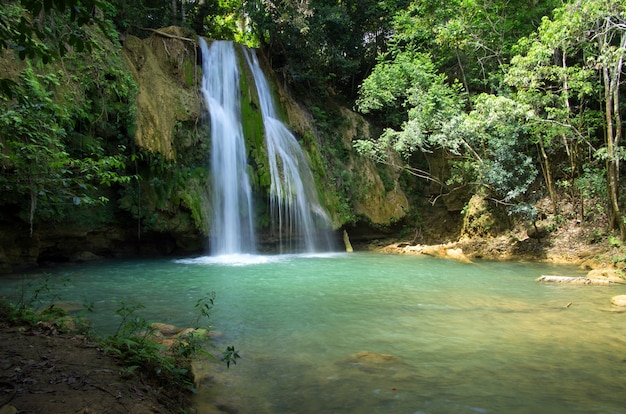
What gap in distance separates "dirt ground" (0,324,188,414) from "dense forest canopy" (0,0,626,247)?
5289 mm

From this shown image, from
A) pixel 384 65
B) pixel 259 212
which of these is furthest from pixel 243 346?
pixel 384 65

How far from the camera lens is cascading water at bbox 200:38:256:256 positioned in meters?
13.9

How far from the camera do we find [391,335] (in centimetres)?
Result: 572

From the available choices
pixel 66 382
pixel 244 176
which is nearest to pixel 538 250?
pixel 244 176

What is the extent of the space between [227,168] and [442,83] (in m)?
8.89

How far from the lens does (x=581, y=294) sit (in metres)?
8.28

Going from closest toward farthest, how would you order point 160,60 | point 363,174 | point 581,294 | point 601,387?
point 601,387, point 581,294, point 160,60, point 363,174

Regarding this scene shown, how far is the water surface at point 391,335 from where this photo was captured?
3883mm

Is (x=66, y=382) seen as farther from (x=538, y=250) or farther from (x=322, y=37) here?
(x=322, y=37)

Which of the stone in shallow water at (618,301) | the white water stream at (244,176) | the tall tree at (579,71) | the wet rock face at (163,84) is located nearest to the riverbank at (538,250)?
the tall tree at (579,71)

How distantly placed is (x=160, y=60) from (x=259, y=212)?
19.6ft

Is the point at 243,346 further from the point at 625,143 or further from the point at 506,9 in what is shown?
the point at 506,9

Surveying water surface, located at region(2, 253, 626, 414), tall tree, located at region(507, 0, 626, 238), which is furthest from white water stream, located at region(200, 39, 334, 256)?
tall tree, located at region(507, 0, 626, 238)

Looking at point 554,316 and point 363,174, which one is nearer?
point 554,316
